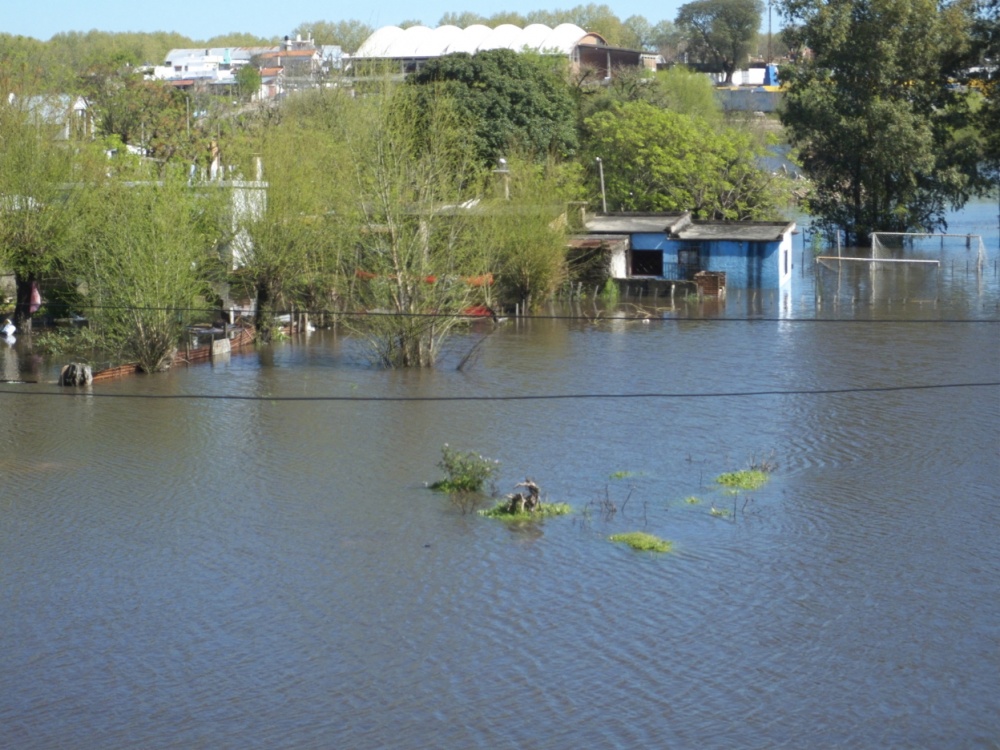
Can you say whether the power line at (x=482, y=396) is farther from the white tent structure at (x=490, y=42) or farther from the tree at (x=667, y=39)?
the tree at (x=667, y=39)

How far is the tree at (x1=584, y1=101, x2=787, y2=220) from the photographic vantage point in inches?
1537

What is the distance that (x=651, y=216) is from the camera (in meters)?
36.1

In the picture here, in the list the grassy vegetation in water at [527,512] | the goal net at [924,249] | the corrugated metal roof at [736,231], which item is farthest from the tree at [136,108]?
the grassy vegetation in water at [527,512]

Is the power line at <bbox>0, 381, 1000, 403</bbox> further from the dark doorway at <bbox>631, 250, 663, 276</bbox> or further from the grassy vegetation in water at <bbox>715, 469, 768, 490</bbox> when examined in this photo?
the dark doorway at <bbox>631, 250, 663, 276</bbox>

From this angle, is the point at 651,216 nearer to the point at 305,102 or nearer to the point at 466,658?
the point at 305,102

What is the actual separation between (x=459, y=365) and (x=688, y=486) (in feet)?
28.7

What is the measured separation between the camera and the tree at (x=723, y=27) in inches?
3752

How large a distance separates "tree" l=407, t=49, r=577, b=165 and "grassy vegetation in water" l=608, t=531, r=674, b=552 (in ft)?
90.2

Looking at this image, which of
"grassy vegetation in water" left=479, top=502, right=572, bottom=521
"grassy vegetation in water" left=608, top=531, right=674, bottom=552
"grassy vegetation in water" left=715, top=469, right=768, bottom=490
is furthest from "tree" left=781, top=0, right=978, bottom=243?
"grassy vegetation in water" left=608, top=531, right=674, bottom=552

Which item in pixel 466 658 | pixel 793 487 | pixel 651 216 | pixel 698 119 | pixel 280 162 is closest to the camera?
pixel 466 658

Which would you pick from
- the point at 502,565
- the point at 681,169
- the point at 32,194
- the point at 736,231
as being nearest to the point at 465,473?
the point at 502,565

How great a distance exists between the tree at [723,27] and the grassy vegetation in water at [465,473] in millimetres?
84318

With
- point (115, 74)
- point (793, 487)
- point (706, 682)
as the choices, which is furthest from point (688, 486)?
point (115, 74)

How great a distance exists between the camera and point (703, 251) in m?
33.4
